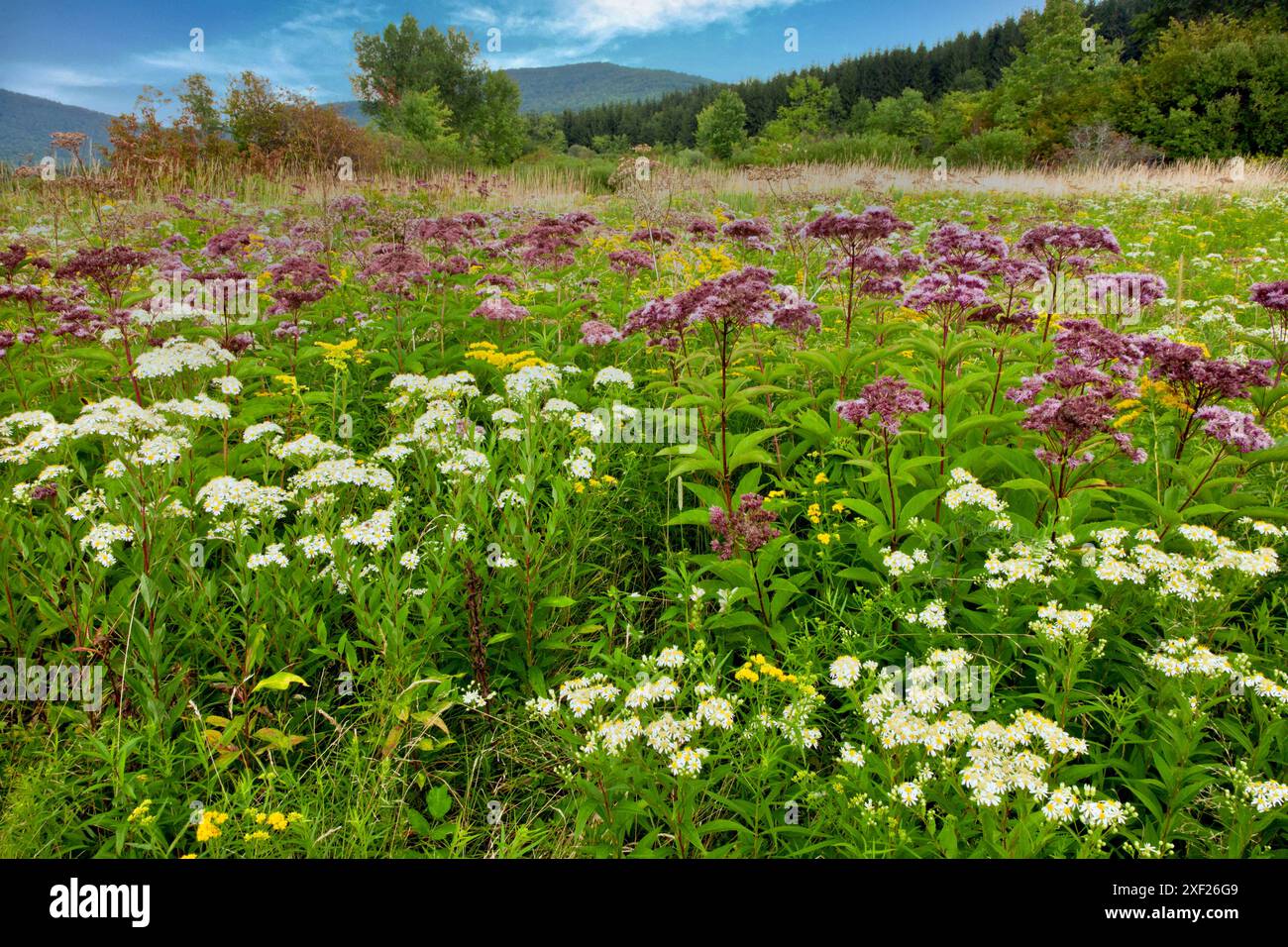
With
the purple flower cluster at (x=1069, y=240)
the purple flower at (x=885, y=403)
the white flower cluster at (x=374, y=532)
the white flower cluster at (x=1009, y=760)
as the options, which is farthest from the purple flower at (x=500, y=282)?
the white flower cluster at (x=1009, y=760)

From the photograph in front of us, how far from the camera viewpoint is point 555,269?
6.85 metres

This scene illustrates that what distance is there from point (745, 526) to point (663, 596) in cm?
105

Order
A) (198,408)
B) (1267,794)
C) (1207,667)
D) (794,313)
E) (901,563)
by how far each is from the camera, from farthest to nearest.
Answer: (794,313) → (198,408) → (901,563) → (1207,667) → (1267,794)

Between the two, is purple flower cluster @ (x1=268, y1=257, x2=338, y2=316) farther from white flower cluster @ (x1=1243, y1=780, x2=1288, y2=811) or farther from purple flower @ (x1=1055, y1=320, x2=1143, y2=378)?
white flower cluster @ (x1=1243, y1=780, x2=1288, y2=811)

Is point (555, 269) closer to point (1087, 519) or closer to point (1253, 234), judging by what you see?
point (1087, 519)

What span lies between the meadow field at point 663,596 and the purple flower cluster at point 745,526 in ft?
0.10

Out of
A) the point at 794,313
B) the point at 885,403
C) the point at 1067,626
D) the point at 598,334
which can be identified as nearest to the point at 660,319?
the point at 794,313

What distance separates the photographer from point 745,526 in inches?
125

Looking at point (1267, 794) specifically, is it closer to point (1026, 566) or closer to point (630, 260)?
point (1026, 566)

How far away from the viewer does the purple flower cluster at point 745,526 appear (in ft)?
10.3

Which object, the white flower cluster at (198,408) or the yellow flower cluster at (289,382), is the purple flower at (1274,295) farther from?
the yellow flower cluster at (289,382)

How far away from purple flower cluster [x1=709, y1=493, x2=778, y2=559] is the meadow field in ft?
0.10

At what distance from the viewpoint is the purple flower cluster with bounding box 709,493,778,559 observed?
313cm

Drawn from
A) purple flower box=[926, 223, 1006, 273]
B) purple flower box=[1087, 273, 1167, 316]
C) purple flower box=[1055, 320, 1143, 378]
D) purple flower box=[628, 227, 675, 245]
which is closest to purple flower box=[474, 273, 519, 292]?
purple flower box=[628, 227, 675, 245]
